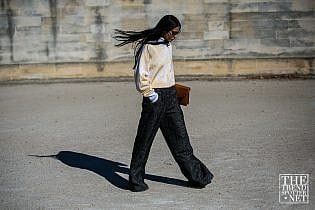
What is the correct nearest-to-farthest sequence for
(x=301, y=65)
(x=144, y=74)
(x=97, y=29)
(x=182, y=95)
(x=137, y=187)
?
(x=144, y=74)
(x=137, y=187)
(x=182, y=95)
(x=301, y=65)
(x=97, y=29)

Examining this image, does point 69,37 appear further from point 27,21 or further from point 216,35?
point 216,35

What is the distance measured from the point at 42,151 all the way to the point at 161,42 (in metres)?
2.93

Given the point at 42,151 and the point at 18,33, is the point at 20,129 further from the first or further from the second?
the point at 18,33

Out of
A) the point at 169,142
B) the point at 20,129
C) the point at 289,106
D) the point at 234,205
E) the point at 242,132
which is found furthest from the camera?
the point at 289,106

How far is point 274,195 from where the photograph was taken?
6262 millimetres

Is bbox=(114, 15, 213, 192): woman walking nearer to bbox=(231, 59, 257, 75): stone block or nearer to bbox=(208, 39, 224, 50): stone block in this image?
bbox=(231, 59, 257, 75): stone block

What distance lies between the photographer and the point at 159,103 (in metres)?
6.37

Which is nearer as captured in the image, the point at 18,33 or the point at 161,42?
the point at 161,42

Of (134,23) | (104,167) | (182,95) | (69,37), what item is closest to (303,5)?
(134,23)

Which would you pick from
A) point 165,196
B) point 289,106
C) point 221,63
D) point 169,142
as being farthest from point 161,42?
point 221,63

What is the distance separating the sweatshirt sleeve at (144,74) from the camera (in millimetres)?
6230

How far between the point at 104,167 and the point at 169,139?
1.37 meters

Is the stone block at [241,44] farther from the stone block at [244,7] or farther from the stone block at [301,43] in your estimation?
the stone block at [301,43]

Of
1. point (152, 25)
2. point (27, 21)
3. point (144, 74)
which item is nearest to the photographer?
point (144, 74)
